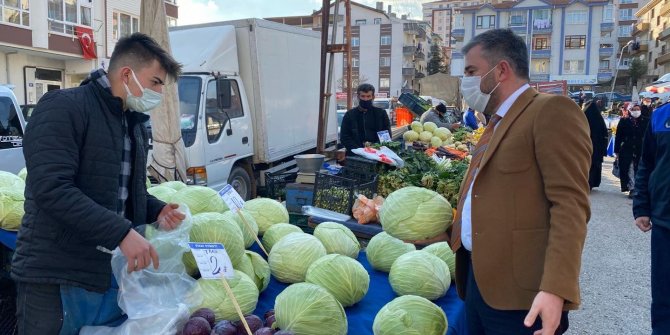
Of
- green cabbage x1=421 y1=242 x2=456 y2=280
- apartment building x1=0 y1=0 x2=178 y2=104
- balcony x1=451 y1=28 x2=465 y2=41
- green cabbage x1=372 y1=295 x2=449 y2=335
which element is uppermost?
balcony x1=451 y1=28 x2=465 y2=41

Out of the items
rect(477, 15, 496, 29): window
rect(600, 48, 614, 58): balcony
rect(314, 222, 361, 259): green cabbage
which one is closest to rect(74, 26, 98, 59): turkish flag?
rect(314, 222, 361, 259): green cabbage

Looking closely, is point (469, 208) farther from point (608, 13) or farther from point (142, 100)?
point (608, 13)

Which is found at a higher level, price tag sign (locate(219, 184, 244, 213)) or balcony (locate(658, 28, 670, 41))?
balcony (locate(658, 28, 670, 41))

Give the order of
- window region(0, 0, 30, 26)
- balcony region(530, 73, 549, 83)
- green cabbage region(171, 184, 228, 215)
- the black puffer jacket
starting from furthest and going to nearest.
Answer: balcony region(530, 73, 549, 83), window region(0, 0, 30, 26), green cabbage region(171, 184, 228, 215), the black puffer jacket

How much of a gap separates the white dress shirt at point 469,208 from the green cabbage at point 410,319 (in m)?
0.40

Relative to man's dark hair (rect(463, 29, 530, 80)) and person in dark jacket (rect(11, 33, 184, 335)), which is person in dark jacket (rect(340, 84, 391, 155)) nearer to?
person in dark jacket (rect(11, 33, 184, 335))

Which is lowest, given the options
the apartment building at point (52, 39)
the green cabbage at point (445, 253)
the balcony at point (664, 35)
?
the green cabbage at point (445, 253)

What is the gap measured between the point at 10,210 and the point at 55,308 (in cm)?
107

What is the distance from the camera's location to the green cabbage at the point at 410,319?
6.71 feet

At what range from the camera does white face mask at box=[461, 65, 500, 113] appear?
186 cm

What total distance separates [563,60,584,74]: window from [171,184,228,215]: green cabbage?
6114 cm

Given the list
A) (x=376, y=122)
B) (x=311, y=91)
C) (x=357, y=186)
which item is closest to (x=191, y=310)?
(x=357, y=186)

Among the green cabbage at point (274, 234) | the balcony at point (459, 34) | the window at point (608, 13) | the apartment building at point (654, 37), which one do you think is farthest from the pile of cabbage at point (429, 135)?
the window at point (608, 13)

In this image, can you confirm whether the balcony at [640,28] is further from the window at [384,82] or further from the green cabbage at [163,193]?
the green cabbage at [163,193]
